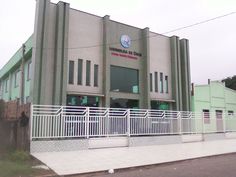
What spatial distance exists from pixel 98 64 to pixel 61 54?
2.99 m

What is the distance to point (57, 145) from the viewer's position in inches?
519

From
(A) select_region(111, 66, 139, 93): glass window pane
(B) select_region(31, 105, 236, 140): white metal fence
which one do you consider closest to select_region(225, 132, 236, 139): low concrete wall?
(B) select_region(31, 105, 236, 140): white metal fence

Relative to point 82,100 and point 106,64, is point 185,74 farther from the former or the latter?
point 82,100

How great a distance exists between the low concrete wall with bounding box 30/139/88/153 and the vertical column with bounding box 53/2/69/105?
13.6 ft

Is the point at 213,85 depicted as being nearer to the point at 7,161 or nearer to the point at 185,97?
the point at 185,97

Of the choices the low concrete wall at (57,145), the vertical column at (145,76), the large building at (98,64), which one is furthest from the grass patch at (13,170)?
the vertical column at (145,76)

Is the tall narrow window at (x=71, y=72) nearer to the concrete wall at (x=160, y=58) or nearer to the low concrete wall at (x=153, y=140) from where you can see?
the low concrete wall at (x=153, y=140)

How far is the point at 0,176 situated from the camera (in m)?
7.89

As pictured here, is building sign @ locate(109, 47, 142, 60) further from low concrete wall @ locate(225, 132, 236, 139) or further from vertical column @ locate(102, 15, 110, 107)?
low concrete wall @ locate(225, 132, 236, 139)

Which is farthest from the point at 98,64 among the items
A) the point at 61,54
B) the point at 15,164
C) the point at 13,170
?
the point at 13,170

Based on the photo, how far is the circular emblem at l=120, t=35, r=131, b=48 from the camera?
21.4 m

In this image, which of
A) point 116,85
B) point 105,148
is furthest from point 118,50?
point 105,148

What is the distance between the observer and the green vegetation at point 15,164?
834 centimetres

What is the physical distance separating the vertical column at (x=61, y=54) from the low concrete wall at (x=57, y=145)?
13.6ft
